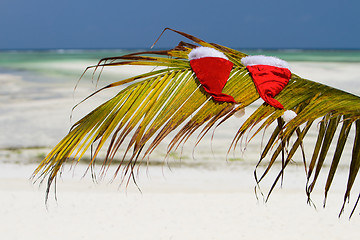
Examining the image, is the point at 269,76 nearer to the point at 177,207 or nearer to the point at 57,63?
the point at 177,207

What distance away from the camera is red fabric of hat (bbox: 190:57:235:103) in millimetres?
937

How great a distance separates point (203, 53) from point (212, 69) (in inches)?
2.0

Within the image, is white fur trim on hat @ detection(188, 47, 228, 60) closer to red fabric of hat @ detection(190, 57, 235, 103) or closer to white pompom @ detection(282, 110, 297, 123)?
red fabric of hat @ detection(190, 57, 235, 103)

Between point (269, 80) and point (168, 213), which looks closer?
point (269, 80)

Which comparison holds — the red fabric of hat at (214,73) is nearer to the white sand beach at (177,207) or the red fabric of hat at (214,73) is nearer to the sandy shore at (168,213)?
the white sand beach at (177,207)

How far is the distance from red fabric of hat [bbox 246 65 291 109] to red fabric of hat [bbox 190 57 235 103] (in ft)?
0.21

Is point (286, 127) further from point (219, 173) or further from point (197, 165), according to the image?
point (197, 165)

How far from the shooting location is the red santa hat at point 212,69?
3.09 feet

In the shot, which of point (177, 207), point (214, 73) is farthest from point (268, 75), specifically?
point (177, 207)

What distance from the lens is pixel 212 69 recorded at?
97cm

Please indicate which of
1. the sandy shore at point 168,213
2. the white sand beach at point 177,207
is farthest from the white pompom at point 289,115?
the sandy shore at point 168,213

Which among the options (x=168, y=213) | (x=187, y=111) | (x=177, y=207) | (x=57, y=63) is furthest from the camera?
(x=57, y=63)

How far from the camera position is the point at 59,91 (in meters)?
12.3

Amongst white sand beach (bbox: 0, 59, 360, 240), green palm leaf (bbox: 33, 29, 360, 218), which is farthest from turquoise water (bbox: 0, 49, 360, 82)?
green palm leaf (bbox: 33, 29, 360, 218)
